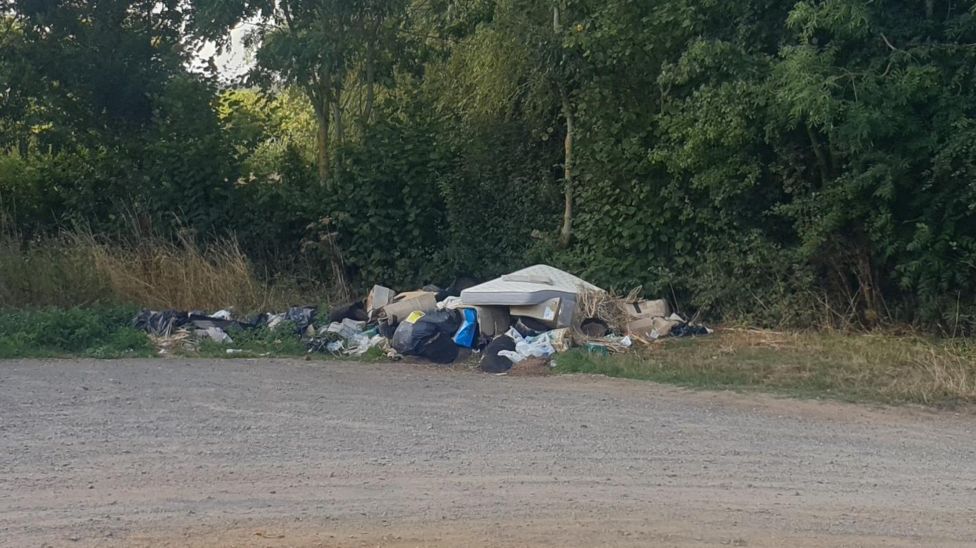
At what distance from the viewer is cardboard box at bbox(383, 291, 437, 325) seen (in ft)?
46.1

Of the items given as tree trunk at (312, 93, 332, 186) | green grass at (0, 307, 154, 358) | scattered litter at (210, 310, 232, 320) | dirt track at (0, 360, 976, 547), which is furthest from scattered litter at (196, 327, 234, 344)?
tree trunk at (312, 93, 332, 186)

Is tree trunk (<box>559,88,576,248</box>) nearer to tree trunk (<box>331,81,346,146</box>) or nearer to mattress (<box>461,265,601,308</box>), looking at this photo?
mattress (<box>461,265,601,308</box>)

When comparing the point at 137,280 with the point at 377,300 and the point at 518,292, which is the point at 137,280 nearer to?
the point at 377,300

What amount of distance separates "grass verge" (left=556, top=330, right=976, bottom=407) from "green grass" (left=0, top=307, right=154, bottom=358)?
5.37m

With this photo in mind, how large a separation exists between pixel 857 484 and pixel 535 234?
33.5 feet

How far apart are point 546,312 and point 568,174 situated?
12.8 feet

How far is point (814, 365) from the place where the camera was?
12.1m

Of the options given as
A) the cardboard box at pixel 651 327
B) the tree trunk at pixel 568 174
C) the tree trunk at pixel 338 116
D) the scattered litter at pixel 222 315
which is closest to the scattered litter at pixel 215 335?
the scattered litter at pixel 222 315

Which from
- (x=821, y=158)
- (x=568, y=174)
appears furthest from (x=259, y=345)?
(x=821, y=158)

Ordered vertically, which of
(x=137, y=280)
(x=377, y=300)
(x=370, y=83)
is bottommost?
(x=377, y=300)

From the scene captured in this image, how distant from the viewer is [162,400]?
9789mm

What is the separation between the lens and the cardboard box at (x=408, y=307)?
1405cm

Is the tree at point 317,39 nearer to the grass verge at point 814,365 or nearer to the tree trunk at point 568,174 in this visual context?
the tree trunk at point 568,174

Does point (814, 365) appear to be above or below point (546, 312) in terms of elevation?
below
